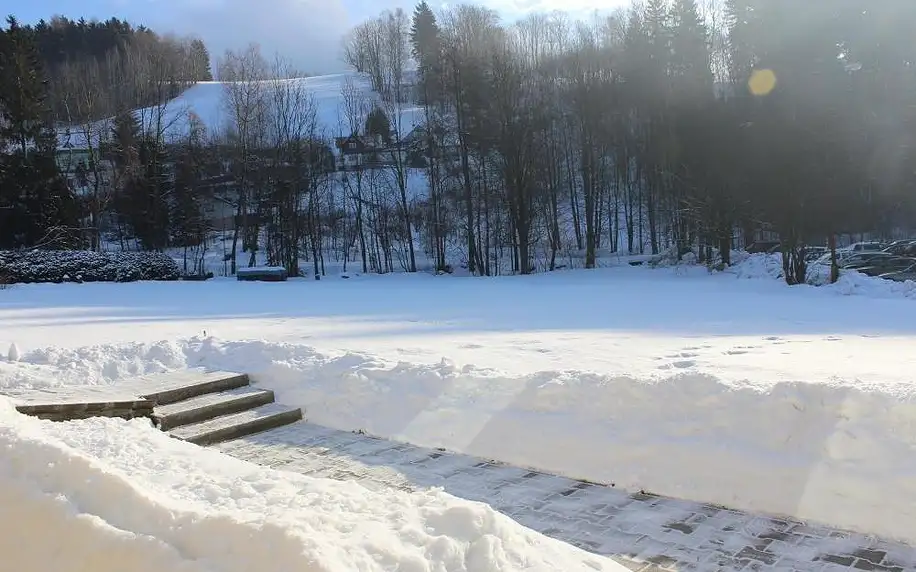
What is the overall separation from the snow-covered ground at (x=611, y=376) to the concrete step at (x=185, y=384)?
0.33m

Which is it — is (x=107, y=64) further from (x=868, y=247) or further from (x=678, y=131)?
(x=868, y=247)

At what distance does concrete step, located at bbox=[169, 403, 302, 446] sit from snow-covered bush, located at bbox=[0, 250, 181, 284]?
20371 mm

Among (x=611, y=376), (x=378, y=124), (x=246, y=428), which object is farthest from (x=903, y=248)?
(x=378, y=124)

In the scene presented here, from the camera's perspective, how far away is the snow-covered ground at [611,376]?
166 inches

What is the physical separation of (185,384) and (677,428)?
456 cm

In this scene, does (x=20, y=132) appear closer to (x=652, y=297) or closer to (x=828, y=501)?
(x=652, y=297)

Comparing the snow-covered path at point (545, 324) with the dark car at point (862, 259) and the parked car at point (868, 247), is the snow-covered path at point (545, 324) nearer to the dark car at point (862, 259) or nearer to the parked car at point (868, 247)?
the dark car at point (862, 259)

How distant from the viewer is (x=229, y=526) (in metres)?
2.52

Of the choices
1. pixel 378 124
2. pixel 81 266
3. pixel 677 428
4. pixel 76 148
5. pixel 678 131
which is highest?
pixel 76 148

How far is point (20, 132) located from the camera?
29.9 metres

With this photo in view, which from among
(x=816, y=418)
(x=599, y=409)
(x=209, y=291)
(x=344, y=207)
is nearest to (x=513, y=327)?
(x=599, y=409)

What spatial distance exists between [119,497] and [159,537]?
1.24 feet

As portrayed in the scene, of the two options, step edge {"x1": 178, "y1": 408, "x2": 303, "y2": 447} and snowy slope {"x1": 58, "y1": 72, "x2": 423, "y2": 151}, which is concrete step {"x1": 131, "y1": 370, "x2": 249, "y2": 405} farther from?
snowy slope {"x1": 58, "y1": 72, "x2": 423, "y2": 151}

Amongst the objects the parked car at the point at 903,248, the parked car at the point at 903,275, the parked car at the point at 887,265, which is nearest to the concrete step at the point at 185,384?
the parked car at the point at 903,275
